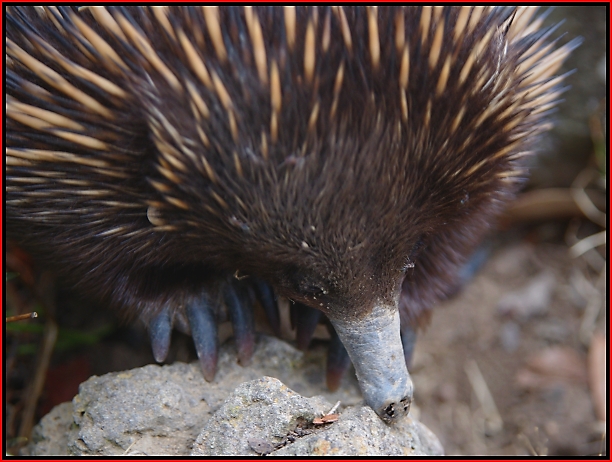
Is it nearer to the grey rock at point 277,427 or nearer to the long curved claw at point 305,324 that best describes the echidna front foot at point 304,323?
the long curved claw at point 305,324

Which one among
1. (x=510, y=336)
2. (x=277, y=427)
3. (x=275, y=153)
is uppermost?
(x=275, y=153)

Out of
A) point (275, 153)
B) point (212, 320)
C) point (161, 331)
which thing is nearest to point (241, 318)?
point (212, 320)

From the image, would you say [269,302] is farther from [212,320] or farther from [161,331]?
[161,331]

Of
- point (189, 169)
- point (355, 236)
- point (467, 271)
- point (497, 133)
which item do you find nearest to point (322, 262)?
point (355, 236)

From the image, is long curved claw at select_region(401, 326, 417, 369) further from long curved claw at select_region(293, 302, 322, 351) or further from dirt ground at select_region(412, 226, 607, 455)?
dirt ground at select_region(412, 226, 607, 455)

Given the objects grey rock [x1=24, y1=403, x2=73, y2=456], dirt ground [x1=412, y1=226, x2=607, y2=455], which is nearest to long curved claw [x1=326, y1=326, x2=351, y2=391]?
grey rock [x1=24, y1=403, x2=73, y2=456]

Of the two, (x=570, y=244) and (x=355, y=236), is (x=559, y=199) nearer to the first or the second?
(x=570, y=244)
